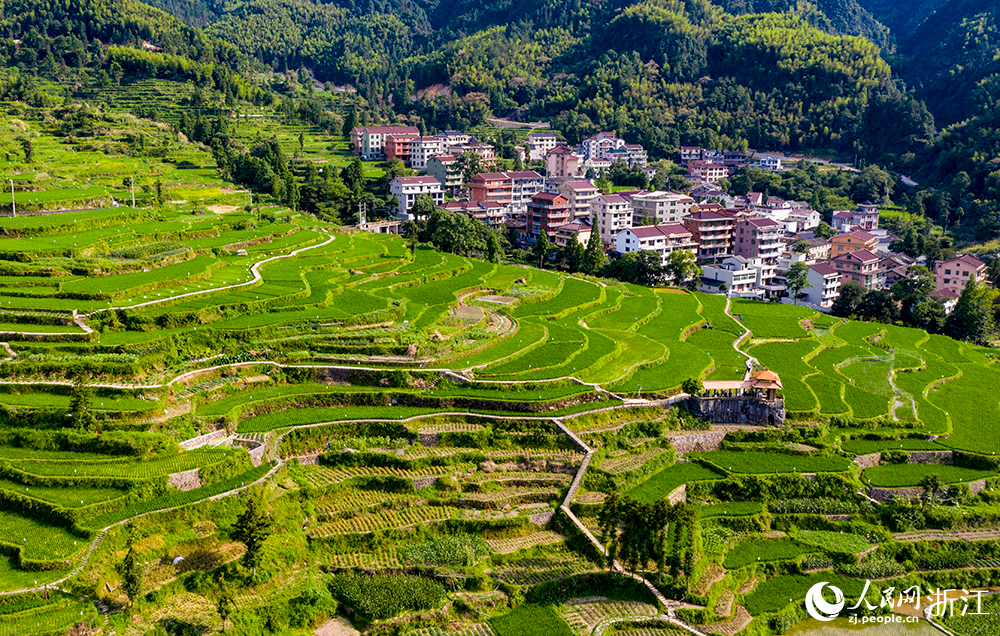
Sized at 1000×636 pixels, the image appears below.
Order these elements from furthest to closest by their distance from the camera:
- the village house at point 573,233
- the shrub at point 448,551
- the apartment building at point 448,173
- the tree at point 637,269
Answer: the apartment building at point 448,173
the village house at point 573,233
the tree at point 637,269
the shrub at point 448,551

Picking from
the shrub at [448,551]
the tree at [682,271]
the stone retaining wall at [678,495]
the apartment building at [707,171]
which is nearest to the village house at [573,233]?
the tree at [682,271]

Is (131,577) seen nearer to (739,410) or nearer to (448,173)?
(739,410)

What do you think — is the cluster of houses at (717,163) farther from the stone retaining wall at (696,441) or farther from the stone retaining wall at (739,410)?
the stone retaining wall at (696,441)

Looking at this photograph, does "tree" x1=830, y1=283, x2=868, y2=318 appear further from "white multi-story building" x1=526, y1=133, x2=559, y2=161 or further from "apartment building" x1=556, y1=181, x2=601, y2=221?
"white multi-story building" x1=526, y1=133, x2=559, y2=161

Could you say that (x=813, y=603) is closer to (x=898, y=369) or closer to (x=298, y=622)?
(x=298, y=622)

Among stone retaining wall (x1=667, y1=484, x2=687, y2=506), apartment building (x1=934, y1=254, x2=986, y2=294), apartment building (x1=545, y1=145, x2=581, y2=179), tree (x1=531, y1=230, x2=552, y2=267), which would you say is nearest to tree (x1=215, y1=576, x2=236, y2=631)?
stone retaining wall (x1=667, y1=484, x2=687, y2=506)

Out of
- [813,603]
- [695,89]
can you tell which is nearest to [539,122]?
[695,89]

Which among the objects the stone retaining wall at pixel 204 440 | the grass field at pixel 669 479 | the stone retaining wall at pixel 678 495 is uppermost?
the stone retaining wall at pixel 204 440
